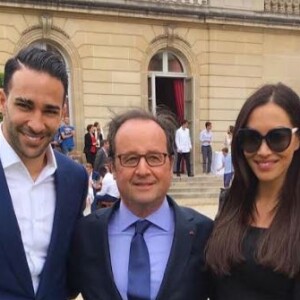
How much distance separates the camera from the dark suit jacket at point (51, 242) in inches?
86.8

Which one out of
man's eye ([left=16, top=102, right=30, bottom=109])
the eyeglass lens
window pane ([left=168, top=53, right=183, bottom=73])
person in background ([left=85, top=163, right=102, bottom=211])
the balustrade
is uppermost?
the balustrade

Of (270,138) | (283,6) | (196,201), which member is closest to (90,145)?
(196,201)

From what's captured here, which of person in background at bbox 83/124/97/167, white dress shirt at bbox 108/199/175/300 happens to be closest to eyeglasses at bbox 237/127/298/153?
white dress shirt at bbox 108/199/175/300

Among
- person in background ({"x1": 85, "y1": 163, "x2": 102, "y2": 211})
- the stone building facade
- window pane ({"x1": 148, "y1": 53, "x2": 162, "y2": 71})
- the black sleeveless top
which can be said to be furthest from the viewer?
window pane ({"x1": 148, "y1": 53, "x2": 162, "y2": 71})

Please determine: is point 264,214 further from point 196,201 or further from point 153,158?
point 196,201

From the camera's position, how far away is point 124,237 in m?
2.30

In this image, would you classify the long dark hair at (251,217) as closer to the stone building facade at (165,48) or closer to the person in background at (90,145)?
the person in background at (90,145)

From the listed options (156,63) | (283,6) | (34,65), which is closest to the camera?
(34,65)

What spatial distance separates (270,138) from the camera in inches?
87.5

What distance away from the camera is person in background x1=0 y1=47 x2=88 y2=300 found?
221 centimetres

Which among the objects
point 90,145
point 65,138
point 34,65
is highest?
point 34,65

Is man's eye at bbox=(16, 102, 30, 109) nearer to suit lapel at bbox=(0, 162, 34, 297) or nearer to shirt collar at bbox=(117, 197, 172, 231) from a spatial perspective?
suit lapel at bbox=(0, 162, 34, 297)

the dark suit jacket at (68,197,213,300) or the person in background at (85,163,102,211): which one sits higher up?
the dark suit jacket at (68,197,213,300)

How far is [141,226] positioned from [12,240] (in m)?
0.55
